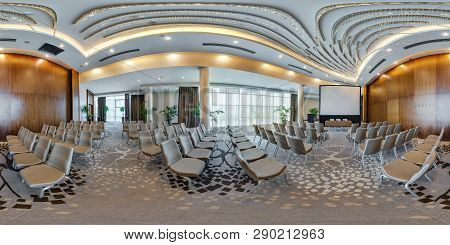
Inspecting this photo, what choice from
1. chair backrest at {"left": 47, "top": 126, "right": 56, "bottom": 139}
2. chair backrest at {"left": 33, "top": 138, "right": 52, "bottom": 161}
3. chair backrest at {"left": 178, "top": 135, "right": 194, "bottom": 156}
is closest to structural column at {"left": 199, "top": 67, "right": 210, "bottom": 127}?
chair backrest at {"left": 47, "top": 126, "right": 56, "bottom": 139}

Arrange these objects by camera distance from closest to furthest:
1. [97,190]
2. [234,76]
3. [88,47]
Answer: [97,190] < [88,47] < [234,76]

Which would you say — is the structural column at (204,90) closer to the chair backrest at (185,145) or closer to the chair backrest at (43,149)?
the chair backrest at (185,145)

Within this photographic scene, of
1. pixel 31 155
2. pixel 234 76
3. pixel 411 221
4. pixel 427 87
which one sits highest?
pixel 234 76

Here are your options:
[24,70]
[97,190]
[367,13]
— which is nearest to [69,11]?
[97,190]

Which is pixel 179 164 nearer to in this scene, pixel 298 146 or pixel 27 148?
pixel 298 146

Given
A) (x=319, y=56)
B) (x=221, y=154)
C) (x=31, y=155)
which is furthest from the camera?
(x=319, y=56)

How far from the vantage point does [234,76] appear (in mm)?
13562

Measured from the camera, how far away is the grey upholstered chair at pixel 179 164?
342cm

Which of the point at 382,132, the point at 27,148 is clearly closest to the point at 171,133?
the point at 27,148

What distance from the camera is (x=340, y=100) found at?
16.1 meters

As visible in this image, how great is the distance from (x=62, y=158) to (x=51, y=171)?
0.23 metres

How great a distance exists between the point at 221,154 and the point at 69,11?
5.19 metres

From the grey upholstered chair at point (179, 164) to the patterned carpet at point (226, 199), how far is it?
0.80 ft

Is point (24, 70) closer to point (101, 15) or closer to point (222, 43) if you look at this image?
point (101, 15)
